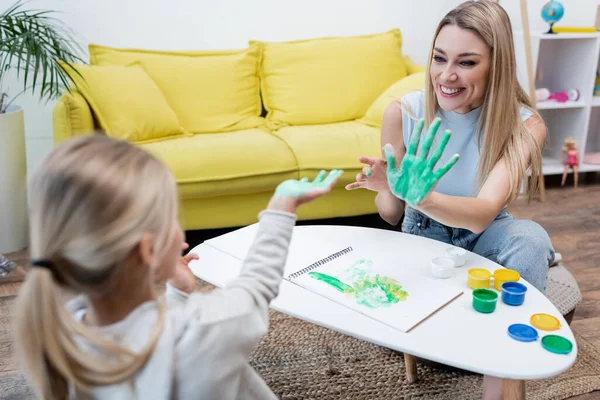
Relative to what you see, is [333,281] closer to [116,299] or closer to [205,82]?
[116,299]

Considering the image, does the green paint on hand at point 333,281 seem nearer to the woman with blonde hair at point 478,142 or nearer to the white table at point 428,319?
the white table at point 428,319

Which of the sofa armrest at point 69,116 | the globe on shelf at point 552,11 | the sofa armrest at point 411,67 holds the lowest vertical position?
the sofa armrest at point 69,116

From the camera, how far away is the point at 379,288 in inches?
51.7

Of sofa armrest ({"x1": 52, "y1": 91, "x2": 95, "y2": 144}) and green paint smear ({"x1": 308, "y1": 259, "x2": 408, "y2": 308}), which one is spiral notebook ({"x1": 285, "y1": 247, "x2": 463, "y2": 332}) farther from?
sofa armrest ({"x1": 52, "y1": 91, "x2": 95, "y2": 144})

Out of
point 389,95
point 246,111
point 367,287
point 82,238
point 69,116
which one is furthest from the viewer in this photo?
point 246,111

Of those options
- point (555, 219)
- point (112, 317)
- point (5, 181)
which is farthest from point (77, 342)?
point (555, 219)

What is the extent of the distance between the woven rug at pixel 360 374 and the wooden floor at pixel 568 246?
0.08m

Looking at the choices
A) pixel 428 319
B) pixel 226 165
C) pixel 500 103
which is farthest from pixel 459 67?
pixel 226 165

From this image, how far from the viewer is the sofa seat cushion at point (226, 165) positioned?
7.95ft

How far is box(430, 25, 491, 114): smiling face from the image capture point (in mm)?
1621

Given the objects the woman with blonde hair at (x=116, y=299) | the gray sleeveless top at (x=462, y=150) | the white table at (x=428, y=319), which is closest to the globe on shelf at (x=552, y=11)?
the gray sleeveless top at (x=462, y=150)

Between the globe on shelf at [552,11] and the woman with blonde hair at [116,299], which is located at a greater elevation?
the globe on shelf at [552,11]

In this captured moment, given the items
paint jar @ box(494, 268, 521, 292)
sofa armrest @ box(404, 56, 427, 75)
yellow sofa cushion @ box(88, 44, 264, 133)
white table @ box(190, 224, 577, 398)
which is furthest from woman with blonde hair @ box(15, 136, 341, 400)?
sofa armrest @ box(404, 56, 427, 75)

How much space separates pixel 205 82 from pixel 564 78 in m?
1.98
